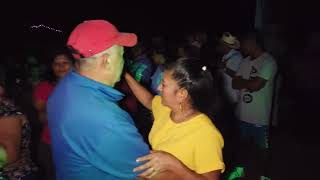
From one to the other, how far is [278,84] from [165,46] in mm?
2438

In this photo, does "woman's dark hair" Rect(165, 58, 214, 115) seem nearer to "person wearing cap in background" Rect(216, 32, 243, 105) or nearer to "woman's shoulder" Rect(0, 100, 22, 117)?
"woman's shoulder" Rect(0, 100, 22, 117)

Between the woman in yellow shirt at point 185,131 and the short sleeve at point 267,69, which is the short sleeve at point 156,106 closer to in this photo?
the woman in yellow shirt at point 185,131

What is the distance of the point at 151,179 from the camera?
237 cm

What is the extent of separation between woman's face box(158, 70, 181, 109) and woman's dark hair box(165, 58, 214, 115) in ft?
0.09

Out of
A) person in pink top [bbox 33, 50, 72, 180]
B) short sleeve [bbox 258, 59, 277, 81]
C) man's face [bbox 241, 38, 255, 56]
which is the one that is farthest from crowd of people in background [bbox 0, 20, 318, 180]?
man's face [bbox 241, 38, 255, 56]

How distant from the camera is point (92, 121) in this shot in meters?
2.09

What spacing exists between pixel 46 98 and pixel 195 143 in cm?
244

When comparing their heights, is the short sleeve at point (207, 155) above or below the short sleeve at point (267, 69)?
above

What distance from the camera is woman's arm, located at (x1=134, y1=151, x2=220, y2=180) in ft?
7.29

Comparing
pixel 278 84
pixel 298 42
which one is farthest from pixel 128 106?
pixel 298 42

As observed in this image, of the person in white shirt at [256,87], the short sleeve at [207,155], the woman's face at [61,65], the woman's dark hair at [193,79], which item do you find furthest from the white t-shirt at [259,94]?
the short sleeve at [207,155]

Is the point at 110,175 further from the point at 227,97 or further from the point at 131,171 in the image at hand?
the point at 227,97

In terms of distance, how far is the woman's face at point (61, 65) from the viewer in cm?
452

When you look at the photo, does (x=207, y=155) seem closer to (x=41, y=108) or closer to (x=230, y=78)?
(x=41, y=108)
